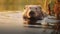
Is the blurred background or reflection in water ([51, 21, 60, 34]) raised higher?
the blurred background

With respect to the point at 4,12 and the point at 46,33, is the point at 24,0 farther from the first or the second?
the point at 46,33

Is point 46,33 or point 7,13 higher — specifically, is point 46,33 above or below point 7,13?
below

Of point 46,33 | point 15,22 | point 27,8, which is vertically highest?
point 27,8

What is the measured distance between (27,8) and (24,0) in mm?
83

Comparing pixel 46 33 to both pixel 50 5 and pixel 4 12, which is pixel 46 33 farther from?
pixel 4 12

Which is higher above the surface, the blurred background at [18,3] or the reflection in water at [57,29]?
the blurred background at [18,3]

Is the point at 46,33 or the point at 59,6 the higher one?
the point at 59,6

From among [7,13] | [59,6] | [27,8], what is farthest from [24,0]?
[59,6]

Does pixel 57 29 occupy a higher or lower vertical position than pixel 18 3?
lower

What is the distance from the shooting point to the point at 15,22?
1.04 meters

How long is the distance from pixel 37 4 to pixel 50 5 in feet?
0.40

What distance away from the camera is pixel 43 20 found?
103 centimetres

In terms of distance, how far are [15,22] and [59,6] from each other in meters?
0.45

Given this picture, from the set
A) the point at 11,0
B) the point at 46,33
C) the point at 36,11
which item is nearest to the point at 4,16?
the point at 11,0
